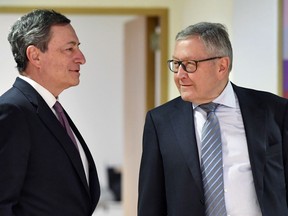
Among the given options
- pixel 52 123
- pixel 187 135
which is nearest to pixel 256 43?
pixel 187 135

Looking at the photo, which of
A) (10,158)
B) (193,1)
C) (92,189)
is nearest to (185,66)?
(92,189)

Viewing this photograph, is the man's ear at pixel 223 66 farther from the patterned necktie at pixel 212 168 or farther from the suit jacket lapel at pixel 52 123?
the suit jacket lapel at pixel 52 123

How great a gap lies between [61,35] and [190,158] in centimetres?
62

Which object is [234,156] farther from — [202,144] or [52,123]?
[52,123]

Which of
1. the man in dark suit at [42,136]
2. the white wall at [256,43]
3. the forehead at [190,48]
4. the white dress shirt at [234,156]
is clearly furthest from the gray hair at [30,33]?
the white wall at [256,43]

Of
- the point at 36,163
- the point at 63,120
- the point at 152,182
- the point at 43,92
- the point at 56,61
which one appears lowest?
the point at 152,182

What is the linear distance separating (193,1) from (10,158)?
8.06ft

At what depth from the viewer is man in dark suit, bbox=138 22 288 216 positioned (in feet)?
8.36

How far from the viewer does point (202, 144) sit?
8.54 ft

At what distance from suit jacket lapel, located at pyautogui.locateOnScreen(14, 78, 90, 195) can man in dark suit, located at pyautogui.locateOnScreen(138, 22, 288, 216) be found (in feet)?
0.98

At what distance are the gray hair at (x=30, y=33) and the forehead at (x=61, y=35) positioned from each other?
14mm

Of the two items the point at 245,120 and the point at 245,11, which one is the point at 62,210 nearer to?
the point at 245,120

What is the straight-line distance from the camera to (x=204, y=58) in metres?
2.60

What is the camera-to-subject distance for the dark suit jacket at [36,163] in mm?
2252
